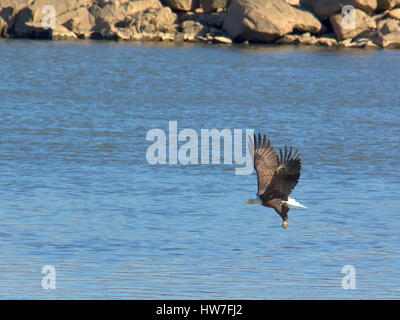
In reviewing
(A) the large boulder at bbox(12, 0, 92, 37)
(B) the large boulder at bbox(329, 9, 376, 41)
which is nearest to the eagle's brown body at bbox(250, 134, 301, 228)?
(B) the large boulder at bbox(329, 9, 376, 41)

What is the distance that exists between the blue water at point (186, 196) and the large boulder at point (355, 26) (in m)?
11.3

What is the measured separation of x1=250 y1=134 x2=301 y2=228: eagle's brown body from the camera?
9938 mm

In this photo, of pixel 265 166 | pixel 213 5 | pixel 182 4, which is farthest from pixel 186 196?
pixel 182 4

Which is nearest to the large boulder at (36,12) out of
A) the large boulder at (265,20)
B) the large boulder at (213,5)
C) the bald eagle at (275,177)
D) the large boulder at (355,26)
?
the large boulder at (213,5)

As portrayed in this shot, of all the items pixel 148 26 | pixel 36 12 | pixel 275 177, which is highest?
pixel 275 177

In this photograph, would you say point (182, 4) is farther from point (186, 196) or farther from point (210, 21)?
point (186, 196)

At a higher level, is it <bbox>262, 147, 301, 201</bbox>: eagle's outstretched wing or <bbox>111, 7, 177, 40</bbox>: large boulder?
<bbox>262, 147, 301, 201</bbox>: eagle's outstretched wing

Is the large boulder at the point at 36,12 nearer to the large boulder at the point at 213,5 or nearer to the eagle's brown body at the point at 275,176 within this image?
the large boulder at the point at 213,5

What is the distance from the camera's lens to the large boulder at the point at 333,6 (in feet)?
133

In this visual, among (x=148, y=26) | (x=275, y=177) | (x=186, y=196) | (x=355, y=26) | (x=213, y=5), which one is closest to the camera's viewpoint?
(x=275, y=177)

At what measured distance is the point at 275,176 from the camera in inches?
392

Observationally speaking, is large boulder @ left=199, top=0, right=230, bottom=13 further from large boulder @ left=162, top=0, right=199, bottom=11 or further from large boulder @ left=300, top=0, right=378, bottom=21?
large boulder @ left=300, top=0, right=378, bottom=21

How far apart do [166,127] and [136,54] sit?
56.0 feet

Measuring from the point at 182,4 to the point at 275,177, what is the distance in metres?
33.9
